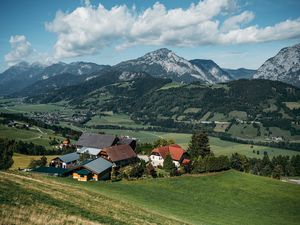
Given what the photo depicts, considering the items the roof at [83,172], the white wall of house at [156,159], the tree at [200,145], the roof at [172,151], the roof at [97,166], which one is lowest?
the white wall of house at [156,159]

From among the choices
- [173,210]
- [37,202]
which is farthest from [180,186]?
[37,202]

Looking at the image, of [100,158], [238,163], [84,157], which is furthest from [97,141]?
[238,163]

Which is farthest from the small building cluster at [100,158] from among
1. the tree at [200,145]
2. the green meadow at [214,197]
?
the green meadow at [214,197]

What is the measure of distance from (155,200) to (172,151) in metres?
56.0

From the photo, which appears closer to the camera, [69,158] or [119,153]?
[119,153]

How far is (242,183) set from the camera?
78.2 m

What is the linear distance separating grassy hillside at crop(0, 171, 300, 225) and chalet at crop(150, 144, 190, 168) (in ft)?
84.7

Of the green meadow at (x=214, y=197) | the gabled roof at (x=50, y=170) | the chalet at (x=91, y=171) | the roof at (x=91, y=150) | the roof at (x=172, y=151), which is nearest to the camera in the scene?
the green meadow at (x=214, y=197)

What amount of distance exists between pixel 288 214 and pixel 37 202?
48.2 meters

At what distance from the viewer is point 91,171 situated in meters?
80.9

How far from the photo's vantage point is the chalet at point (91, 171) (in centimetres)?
7969

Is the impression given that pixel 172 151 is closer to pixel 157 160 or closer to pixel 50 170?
pixel 157 160

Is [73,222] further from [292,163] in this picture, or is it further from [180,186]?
[292,163]

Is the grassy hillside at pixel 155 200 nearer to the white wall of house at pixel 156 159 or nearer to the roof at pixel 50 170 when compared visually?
the roof at pixel 50 170
